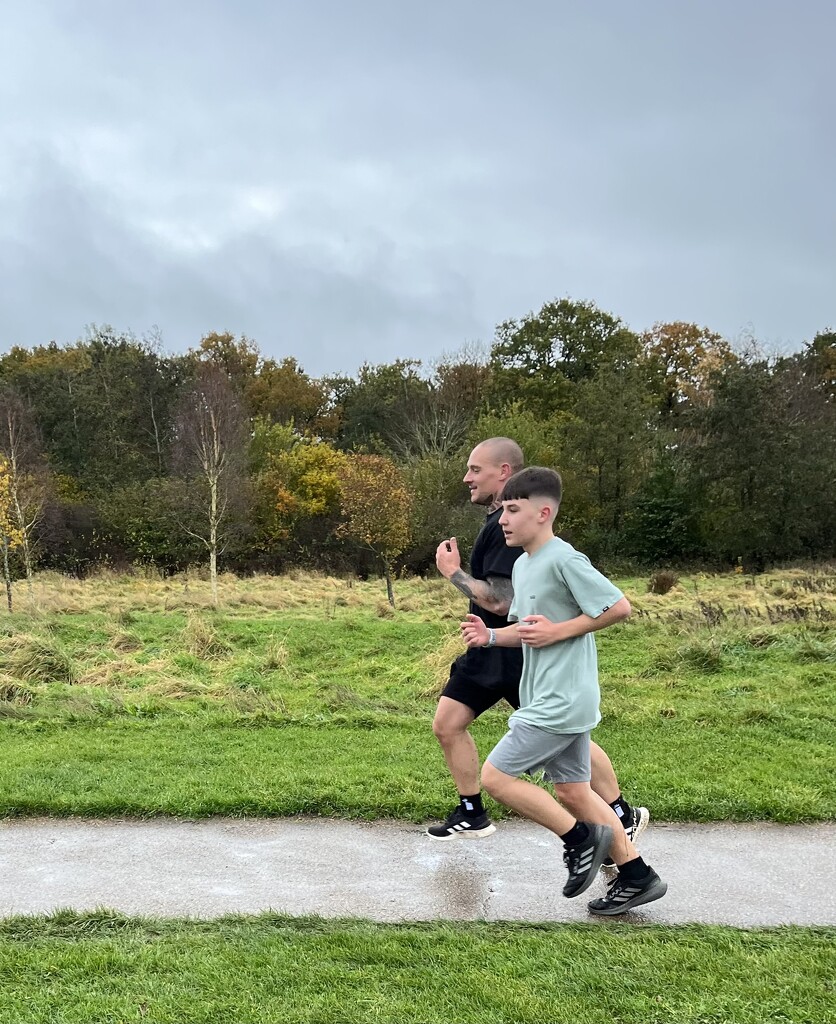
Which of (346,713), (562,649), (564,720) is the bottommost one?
(346,713)

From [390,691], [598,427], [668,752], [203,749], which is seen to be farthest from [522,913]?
[598,427]

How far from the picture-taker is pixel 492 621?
15.2ft

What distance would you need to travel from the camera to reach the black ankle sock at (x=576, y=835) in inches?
146

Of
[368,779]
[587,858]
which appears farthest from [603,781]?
[368,779]

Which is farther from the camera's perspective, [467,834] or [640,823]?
[467,834]

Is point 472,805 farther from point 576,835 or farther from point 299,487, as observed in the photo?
point 299,487

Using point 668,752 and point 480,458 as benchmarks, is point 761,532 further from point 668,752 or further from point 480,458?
point 480,458

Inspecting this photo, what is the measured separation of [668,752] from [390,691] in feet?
16.0

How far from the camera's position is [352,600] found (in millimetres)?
22547

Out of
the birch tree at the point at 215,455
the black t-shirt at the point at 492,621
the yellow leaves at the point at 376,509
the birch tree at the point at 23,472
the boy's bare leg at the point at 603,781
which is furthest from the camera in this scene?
the birch tree at the point at 215,455

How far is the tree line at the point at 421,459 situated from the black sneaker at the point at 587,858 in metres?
21.1

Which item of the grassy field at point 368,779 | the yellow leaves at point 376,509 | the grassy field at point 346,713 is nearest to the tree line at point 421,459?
the yellow leaves at point 376,509

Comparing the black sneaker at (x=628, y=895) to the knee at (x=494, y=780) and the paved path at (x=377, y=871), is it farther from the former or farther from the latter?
the knee at (x=494, y=780)

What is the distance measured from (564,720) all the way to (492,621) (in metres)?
Answer: 1.04
